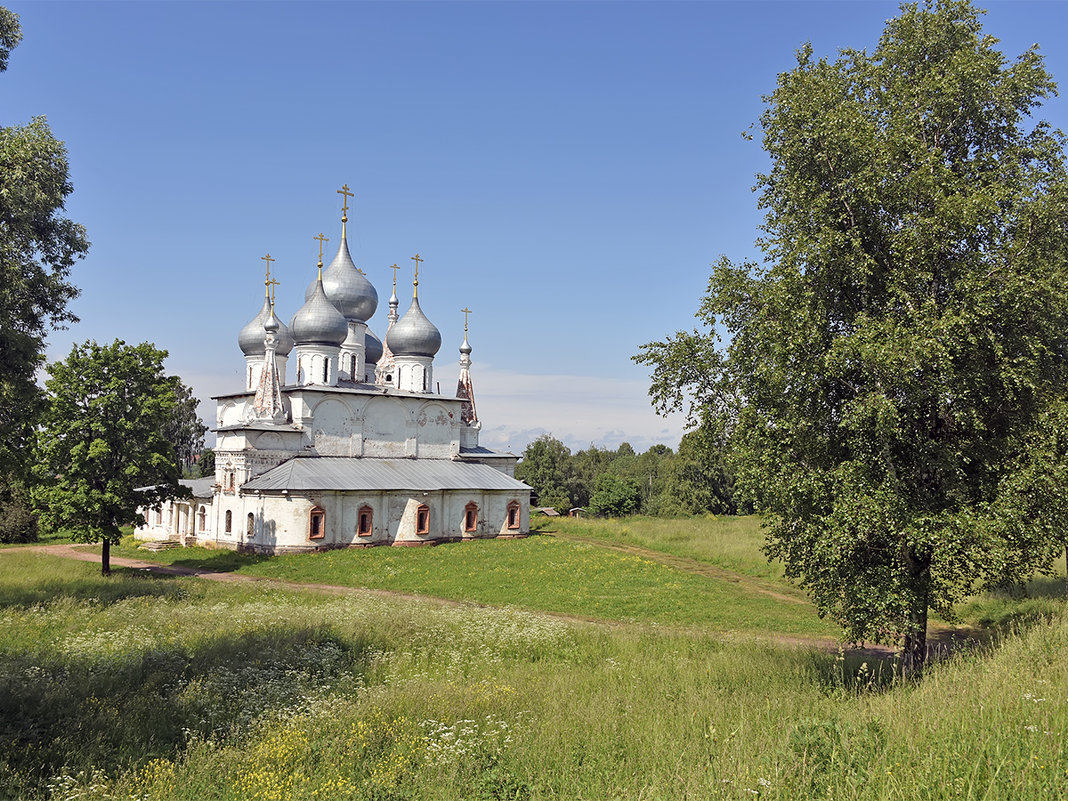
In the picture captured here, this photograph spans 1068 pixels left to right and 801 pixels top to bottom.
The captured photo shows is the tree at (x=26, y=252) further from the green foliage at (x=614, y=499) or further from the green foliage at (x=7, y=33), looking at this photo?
the green foliage at (x=614, y=499)

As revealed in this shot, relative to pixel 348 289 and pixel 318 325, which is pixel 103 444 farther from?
pixel 348 289

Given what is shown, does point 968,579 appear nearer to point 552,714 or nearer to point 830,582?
point 830,582

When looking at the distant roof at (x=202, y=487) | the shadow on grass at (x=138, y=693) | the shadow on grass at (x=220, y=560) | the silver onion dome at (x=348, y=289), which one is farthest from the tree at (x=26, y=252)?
the silver onion dome at (x=348, y=289)

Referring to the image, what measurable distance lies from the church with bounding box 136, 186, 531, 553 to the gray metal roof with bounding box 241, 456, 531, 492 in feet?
0.32

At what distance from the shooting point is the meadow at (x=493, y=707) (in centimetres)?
603

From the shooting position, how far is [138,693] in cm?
1040

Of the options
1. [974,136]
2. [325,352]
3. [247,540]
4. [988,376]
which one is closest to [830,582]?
[988,376]

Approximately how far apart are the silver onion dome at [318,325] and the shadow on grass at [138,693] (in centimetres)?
2712

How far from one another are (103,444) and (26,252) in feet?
57.2

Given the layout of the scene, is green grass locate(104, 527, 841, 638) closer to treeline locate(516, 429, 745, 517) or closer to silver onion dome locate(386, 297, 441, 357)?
silver onion dome locate(386, 297, 441, 357)

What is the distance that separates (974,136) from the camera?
10.4 meters

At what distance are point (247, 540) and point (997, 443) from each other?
3151cm

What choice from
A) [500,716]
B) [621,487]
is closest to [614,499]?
[621,487]

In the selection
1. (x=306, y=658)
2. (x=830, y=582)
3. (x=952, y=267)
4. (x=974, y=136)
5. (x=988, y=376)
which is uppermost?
(x=974, y=136)
